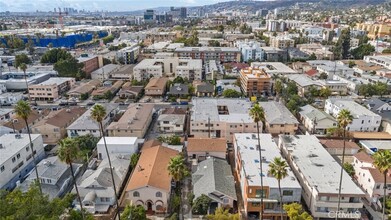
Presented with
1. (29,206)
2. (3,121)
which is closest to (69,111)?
(3,121)

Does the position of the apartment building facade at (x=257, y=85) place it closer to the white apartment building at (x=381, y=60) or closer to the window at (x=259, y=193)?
the window at (x=259, y=193)

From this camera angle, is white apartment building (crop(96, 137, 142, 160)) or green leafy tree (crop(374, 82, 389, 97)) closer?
white apartment building (crop(96, 137, 142, 160))

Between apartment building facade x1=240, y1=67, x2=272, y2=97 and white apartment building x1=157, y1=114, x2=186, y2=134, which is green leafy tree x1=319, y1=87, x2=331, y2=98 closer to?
apartment building facade x1=240, y1=67, x2=272, y2=97

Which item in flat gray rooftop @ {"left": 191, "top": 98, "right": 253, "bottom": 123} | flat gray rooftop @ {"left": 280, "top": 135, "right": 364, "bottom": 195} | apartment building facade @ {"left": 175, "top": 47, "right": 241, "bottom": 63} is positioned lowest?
flat gray rooftop @ {"left": 280, "top": 135, "right": 364, "bottom": 195}

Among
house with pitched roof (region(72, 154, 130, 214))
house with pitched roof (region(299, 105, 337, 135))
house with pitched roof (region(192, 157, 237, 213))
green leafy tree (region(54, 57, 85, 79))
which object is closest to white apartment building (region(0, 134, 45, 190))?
house with pitched roof (region(72, 154, 130, 214))

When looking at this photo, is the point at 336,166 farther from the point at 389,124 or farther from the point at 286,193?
the point at 389,124

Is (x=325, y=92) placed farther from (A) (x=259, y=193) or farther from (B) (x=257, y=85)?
(A) (x=259, y=193)

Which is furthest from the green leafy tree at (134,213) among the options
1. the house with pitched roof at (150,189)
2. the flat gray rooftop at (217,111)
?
the flat gray rooftop at (217,111)
